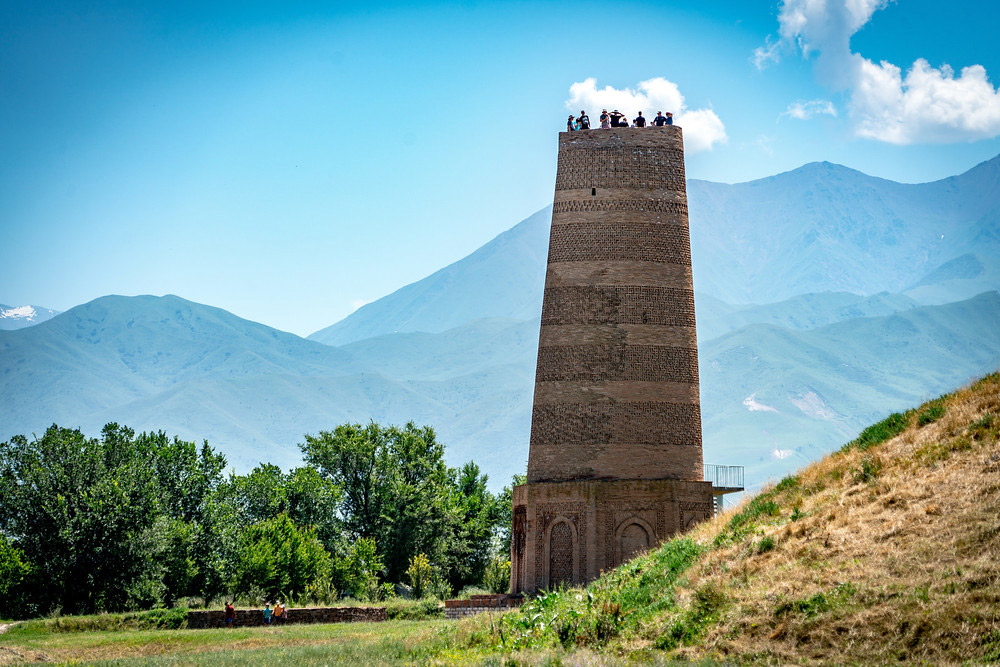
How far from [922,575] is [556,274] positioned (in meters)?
21.3

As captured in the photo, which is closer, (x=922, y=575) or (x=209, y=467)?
(x=922, y=575)

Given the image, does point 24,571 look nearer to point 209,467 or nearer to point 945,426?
point 209,467

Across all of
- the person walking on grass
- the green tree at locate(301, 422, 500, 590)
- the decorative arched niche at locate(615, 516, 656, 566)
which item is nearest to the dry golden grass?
the decorative arched niche at locate(615, 516, 656, 566)

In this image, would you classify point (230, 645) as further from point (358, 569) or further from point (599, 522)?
point (358, 569)

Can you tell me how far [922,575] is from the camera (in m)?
20.1

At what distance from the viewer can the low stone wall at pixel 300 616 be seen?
121ft

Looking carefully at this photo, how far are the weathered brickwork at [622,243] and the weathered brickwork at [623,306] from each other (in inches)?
42.8

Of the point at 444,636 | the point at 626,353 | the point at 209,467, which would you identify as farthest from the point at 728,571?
the point at 209,467

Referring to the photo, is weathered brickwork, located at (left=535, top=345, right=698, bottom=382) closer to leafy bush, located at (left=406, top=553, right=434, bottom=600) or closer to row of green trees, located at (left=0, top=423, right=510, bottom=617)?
row of green trees, located at (left=0, top=423, right=510, bottom=617)

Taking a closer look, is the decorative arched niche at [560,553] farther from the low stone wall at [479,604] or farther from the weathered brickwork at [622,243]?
the weathered brickwork at [622,243]

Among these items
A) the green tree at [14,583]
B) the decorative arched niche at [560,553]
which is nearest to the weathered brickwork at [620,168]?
the decorative arched niche at [560,553]

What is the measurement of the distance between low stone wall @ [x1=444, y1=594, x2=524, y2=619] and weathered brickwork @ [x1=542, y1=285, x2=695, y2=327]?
367 inches

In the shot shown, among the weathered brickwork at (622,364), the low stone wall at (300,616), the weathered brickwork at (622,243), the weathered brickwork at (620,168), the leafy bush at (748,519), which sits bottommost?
the low stone wall at (300,616)

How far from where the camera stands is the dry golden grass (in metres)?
19.0
